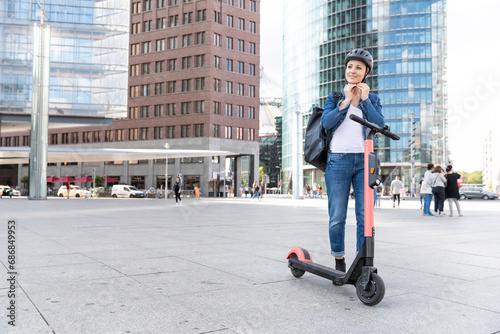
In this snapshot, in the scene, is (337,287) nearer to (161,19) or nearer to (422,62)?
(161,19)

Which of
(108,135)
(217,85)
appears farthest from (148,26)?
(108,135)

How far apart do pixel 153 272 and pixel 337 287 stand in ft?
5.73

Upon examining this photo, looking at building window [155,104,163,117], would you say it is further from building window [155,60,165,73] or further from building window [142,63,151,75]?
building window [142,63,151,75]

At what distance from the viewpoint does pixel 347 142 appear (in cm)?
408

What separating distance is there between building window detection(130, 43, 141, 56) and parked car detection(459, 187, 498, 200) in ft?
158

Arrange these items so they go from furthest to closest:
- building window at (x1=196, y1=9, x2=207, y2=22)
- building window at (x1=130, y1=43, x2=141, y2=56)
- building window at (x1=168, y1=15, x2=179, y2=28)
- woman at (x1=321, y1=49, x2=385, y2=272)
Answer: building window at (x1=130, y1=43, x2=141, y2=56) → building window at (x1=168, y1=15, x2=179, y2=28) → building window at (x1=196, y1=9, x2=207, y2=22) → woman at (x1=321, y1=49, x2=385, y2=272)

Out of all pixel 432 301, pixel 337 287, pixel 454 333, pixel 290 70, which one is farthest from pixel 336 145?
pixel 290 70

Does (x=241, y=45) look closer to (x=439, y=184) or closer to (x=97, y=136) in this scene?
(x=97, y=136)

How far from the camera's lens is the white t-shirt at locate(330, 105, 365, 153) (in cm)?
407

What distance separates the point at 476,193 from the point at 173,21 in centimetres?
4591

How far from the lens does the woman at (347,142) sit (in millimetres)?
3977

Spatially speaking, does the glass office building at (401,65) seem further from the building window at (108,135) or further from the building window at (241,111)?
the building window at (108,135)

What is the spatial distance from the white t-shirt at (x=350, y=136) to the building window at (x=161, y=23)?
6818cm

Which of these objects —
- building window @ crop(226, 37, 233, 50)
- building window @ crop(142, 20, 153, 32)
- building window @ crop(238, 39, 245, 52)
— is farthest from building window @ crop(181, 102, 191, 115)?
building window @ crop(142, 20, 153, 32)
